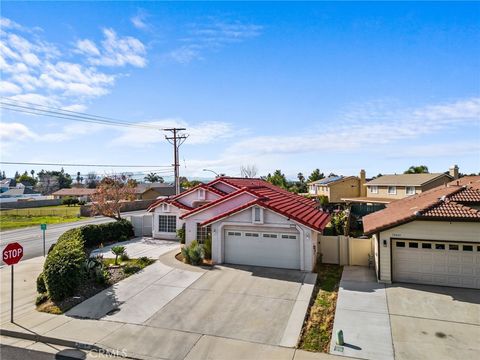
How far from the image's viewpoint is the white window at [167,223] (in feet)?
82.0

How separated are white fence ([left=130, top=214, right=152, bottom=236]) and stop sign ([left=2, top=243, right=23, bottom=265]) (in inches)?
604

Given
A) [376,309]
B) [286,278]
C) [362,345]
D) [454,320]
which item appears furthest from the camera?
[286,278]

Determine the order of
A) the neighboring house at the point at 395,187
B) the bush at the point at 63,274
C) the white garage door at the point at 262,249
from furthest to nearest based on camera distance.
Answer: the neighboring house at the point at 395,187 → the white garage door at the point at 262,249 → the bush at the point at 63,274

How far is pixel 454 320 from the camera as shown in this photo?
1068 cm

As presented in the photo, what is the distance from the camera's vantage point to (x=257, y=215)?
1709cm

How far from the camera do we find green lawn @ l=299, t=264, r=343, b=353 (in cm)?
959

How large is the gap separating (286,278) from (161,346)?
7230 mm

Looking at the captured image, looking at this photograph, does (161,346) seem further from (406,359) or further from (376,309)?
(376,309)

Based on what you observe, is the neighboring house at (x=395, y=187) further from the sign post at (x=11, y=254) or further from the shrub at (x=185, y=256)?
the sign post at (x=11, y=254)

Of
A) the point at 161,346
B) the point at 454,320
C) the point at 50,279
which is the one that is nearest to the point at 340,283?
the point at 454,320

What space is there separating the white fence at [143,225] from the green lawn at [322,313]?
50.4 feet

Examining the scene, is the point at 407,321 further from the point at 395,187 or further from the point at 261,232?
the point at 395,187

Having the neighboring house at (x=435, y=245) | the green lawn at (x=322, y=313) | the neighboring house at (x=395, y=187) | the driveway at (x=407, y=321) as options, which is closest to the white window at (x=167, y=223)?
the green lawn at (x=322, y=313)

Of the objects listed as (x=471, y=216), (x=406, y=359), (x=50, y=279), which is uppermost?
(x=471, y=216)
